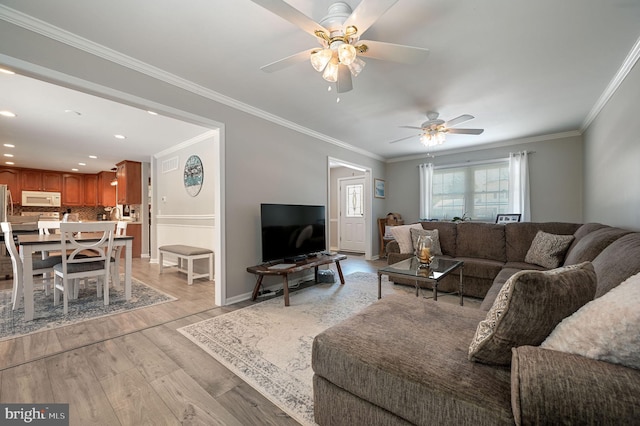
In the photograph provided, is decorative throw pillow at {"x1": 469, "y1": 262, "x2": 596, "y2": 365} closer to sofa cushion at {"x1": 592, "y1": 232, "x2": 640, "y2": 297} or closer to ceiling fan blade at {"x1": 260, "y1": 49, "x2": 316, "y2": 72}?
A: sofa cushion at {"x1": 592, "y1": 232, "x2": 640, "y2": 297}

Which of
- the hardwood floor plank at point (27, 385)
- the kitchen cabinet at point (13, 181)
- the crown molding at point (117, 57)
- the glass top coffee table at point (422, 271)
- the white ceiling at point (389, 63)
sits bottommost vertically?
the hardwood floor plank at point (27, 385)

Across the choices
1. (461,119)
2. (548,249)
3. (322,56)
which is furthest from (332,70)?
(548,249)

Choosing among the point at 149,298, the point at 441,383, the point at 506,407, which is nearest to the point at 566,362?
the point at 506,407

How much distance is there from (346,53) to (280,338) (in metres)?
2.23

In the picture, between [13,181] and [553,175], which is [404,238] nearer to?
[553,175]

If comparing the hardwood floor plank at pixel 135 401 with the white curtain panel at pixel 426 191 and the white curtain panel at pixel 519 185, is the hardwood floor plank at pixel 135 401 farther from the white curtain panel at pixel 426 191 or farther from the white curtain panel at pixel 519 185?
the white curtain panel at pixel 519 185

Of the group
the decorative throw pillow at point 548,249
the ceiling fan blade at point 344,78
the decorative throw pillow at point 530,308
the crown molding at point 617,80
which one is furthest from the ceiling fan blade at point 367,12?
the decorative throw pillow at point 548,249

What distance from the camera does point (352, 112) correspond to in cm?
352

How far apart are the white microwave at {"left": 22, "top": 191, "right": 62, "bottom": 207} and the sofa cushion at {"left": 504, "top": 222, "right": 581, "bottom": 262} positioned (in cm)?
1050

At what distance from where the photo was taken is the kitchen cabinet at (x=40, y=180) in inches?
263

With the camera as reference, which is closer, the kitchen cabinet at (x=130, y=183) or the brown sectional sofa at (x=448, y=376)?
the brown sectional sofa at (x=448, y=376)

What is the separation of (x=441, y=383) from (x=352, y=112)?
3.27 m

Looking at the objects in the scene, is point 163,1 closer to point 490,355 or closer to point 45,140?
point 490,355

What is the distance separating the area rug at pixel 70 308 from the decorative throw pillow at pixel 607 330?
3.57 m
